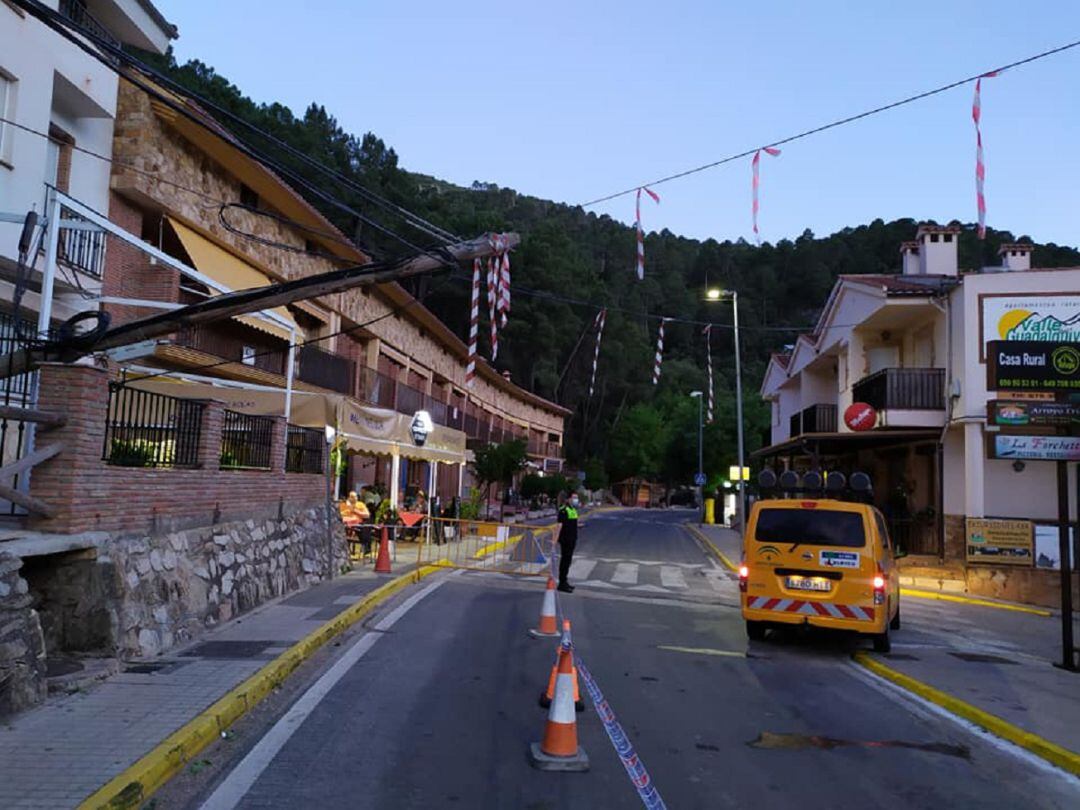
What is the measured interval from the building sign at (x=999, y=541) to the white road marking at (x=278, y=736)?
14759 mm

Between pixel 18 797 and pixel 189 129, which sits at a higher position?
pixel 189 129

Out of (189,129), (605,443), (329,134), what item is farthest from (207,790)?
(605,443)

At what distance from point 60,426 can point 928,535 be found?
20.5 metres

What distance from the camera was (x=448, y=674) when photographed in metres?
8.31

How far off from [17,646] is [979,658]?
10.6 metres

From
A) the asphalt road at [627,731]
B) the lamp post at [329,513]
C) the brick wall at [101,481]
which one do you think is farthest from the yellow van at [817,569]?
the lamp post at [329,513]

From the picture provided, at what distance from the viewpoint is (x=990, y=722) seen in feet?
23.8

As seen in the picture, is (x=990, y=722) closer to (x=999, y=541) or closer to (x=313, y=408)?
(x=313, y=408)

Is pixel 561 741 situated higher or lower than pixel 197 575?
lower

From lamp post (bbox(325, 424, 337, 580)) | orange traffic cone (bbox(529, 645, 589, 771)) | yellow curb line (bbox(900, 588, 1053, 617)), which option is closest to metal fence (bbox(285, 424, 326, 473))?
lamp post (bbox(325, 424, 337, 580))

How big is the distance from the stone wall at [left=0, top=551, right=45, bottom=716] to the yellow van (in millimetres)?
7854

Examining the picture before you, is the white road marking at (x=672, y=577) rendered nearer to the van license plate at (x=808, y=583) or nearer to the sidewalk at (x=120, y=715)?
the van license plate at (x=808, y=583)

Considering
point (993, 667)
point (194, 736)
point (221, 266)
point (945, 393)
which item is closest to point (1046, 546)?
point (945, 393)

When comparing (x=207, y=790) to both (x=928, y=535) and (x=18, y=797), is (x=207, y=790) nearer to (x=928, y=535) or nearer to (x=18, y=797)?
(x=18, y=797)
